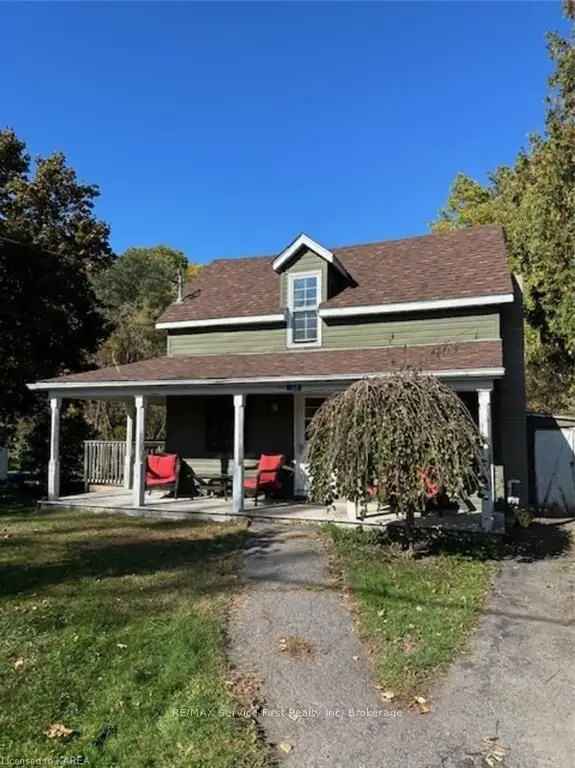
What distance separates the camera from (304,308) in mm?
14164

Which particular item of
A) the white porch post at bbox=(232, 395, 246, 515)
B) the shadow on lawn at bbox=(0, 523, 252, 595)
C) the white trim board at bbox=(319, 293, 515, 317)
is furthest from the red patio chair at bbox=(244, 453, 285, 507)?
the white trim board at bbox=(319, 293, 515, 317)

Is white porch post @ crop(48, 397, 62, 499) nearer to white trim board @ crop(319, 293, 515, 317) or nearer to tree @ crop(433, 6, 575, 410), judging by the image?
white trim board @ crop(319, 293, 515, 317)

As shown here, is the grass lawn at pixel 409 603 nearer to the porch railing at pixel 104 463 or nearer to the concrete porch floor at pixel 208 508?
the concrete porch floor at pixel 208 508

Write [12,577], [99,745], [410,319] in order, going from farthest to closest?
[410,319]
[12,577]
[99,745]

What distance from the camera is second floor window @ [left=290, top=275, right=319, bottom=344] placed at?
46.3 feet

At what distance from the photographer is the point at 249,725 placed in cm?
→ 383

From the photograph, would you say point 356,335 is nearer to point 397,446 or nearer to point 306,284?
point 306,284

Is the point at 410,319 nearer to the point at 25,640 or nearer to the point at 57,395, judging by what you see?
the point at 57,395

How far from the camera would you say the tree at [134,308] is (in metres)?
27.2

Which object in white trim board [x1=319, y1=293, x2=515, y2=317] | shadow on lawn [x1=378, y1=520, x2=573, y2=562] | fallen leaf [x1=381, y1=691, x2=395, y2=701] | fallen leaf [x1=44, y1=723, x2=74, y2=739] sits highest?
white trim board [x1=319, y1=293, x2=515, y2=317]

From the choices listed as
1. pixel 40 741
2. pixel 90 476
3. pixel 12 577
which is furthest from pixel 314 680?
pixel 90 476

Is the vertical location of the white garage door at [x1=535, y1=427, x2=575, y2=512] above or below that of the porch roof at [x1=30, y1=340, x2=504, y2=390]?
below

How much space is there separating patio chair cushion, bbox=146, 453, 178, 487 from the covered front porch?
344 millimetres

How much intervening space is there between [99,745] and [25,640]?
6.77 ft
